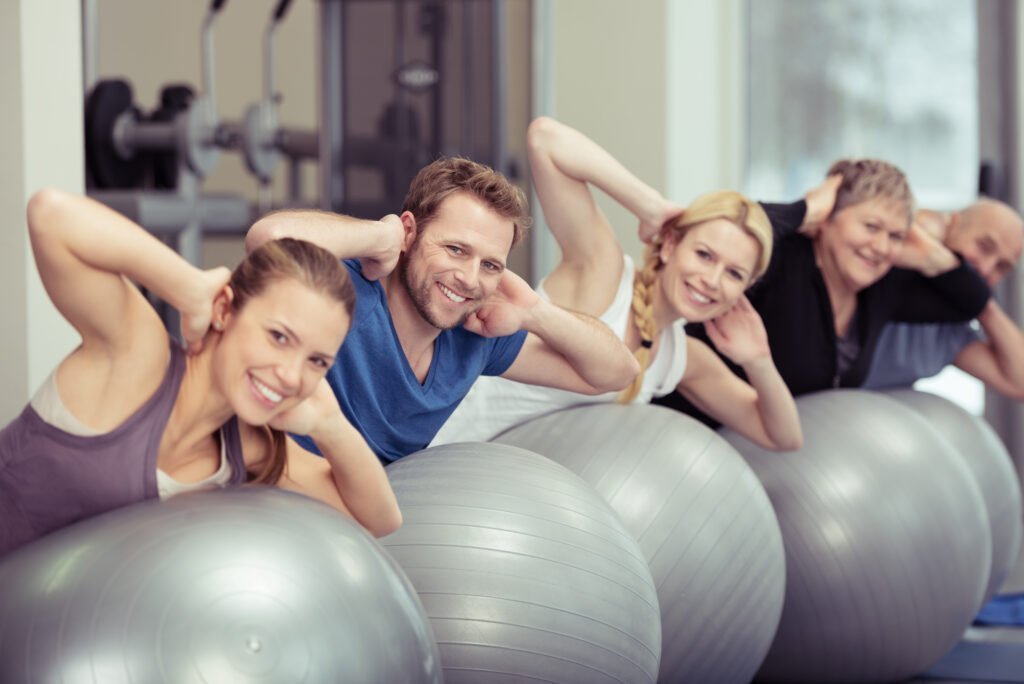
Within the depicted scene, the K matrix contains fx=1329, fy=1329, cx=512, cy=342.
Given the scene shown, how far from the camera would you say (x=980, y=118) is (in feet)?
15.6

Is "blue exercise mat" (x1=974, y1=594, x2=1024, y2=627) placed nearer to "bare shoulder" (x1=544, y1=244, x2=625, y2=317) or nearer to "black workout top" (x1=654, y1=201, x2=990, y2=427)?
"black workout top" (x1=654, y1=201, x2=990, y2=427)

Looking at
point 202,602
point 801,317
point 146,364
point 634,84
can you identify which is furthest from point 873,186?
point 202,602

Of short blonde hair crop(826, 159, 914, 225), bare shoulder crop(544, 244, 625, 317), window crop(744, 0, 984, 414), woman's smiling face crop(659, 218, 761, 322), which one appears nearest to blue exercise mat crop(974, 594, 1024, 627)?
short blonde hair crop(826, 159, 914, 225)

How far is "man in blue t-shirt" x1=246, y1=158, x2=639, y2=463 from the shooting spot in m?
1.89

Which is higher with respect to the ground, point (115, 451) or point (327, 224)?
point (327, 224)

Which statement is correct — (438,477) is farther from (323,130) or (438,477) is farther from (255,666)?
(323,130)

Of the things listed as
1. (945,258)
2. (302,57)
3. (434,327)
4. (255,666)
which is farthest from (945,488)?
(302,57)

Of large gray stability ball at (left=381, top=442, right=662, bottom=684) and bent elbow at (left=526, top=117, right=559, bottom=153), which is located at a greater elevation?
bent elbow at (left=526, top=117, right=559, bottom=153)

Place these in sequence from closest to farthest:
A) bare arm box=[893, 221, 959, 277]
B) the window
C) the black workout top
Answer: the black workout top → bare arm box=[893, 221, 959, 277] → the window

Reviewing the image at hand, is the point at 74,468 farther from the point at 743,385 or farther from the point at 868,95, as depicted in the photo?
the point at 868,95

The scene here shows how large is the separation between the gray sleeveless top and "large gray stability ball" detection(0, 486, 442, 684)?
4 cm

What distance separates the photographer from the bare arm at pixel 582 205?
252 centimetres

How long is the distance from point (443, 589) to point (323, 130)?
3.03 meters

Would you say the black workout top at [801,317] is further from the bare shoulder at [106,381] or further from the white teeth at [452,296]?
the bare shoulder at [106,381]
